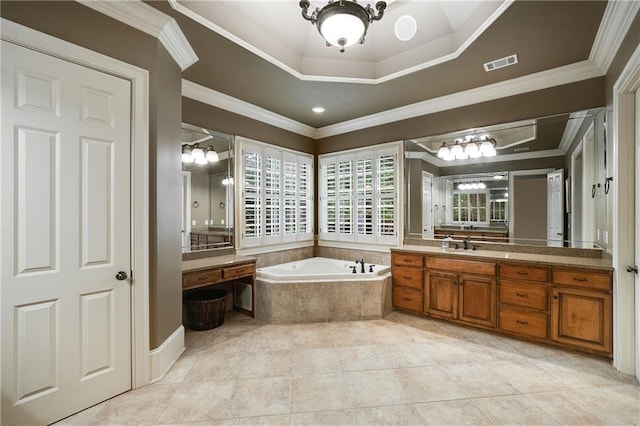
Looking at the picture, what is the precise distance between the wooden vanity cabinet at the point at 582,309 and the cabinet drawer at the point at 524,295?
0.26 ft

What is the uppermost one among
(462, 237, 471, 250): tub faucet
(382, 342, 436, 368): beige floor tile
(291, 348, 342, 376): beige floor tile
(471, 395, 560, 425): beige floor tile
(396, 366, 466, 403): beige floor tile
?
(462, 237, 471, 250): tub faucet

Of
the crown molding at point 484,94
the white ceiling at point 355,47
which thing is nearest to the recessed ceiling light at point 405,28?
the white ceiling at point 355,47

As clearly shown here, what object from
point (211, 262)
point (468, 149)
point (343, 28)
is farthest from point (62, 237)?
point (468, 149)

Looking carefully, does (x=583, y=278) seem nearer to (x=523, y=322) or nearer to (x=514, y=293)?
(x=514, y=293)

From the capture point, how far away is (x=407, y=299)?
3787 mm

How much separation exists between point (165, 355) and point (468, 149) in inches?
159

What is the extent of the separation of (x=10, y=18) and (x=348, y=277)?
355 cm

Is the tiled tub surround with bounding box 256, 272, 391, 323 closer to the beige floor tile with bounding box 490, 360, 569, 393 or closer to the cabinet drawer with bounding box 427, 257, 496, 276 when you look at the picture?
the cabinet drawer with bounding box 427, 257, 496, 276

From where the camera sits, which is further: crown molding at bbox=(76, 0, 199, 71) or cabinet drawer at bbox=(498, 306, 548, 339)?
cabinet drawer at bbox=(498, 306, 548, 339)

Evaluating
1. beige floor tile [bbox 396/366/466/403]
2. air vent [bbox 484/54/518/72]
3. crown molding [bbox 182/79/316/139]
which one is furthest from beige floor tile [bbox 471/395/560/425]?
crown molding [bbox 182/79/316/139]

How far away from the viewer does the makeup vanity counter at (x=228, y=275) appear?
2.99 m

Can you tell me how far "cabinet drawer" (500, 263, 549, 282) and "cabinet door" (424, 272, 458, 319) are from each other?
Answer: 1.69ft

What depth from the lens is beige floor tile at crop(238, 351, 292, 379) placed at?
2.40 meters

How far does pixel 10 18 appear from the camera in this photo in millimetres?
1665
